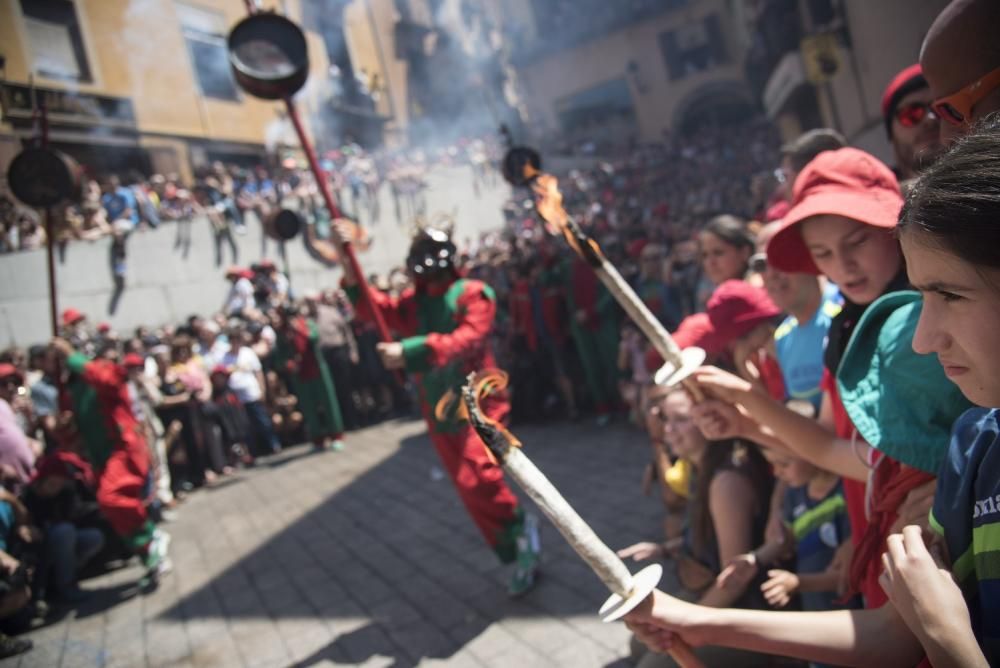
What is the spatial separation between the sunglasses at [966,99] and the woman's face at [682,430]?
1343 millimetres

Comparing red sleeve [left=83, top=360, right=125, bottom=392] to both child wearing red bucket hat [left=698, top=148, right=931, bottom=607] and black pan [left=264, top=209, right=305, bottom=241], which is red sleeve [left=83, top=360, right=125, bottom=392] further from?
child wearing red bucket hat [left=698, top=148, right=931, bottom=607]

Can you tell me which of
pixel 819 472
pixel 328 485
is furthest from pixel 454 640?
pixel 328 485

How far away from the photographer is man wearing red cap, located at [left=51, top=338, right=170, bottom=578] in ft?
16.8

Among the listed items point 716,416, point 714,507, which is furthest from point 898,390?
point 714,507

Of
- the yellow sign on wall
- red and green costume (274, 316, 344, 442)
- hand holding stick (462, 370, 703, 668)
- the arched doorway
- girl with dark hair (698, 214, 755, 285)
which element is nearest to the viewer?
hand holding stick (462, 370, 703, 668)

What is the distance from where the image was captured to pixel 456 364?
399cm

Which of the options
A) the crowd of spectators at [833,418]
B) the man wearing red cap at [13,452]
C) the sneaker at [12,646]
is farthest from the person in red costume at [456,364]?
the man wearing red cap at [13,452]

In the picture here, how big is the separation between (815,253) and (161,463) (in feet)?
23.8

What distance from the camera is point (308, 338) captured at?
30.0 ft

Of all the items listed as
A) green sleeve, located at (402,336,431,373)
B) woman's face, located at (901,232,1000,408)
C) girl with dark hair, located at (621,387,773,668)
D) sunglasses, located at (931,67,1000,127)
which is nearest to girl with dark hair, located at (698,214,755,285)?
girl with dark hair, located at (621,387,773,668)

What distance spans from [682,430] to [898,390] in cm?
129

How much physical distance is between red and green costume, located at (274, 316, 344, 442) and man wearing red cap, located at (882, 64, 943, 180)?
750 cm

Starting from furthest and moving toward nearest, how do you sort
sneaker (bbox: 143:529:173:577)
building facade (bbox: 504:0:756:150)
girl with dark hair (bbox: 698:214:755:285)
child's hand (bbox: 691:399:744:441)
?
building facade (bbox: 504:0:756:150)
sneaker (bbox: 143:529:173:577)
girl with dark hair (bbox: 698:214:755:285)
child's hand (bbox: 691:399:744:441)

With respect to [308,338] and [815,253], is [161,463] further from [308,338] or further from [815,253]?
[815,253]
